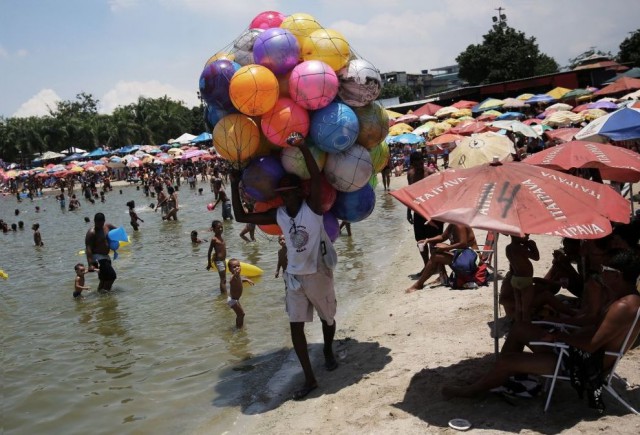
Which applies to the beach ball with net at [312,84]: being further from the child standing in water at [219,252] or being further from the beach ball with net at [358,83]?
the child standing in water at [219,252]

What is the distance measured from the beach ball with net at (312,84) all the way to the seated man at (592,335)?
2.37 metres

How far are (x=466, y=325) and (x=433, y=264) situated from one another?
1843mm

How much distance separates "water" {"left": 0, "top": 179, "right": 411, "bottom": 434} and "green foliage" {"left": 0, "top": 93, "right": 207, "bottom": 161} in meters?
51.9

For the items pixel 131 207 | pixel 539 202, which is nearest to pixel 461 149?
pixel 539 202

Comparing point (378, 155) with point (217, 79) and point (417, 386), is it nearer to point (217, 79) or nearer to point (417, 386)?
point (217, 79)

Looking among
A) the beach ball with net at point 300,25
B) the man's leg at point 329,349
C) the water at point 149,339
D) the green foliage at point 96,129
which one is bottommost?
the water at point 149,339

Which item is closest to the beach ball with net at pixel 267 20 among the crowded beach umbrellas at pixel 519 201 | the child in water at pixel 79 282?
the crowded beach umbrellas at pixel 519 201

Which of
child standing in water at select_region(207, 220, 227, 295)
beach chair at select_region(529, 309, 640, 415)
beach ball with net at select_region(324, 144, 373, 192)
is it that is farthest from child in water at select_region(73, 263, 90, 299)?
beach chair at select_region(529, 309, 640, 415)

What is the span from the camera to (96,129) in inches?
2495

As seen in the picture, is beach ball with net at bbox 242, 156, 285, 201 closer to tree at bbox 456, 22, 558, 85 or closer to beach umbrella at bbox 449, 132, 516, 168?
beach umbrella at bbox 449, 132, 516, 168

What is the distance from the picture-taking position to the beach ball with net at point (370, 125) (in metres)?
4.89

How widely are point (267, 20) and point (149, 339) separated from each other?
15.7 feet

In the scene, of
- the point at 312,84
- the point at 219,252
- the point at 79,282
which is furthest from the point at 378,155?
the point at 79,282

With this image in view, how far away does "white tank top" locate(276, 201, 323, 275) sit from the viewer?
183 inches
